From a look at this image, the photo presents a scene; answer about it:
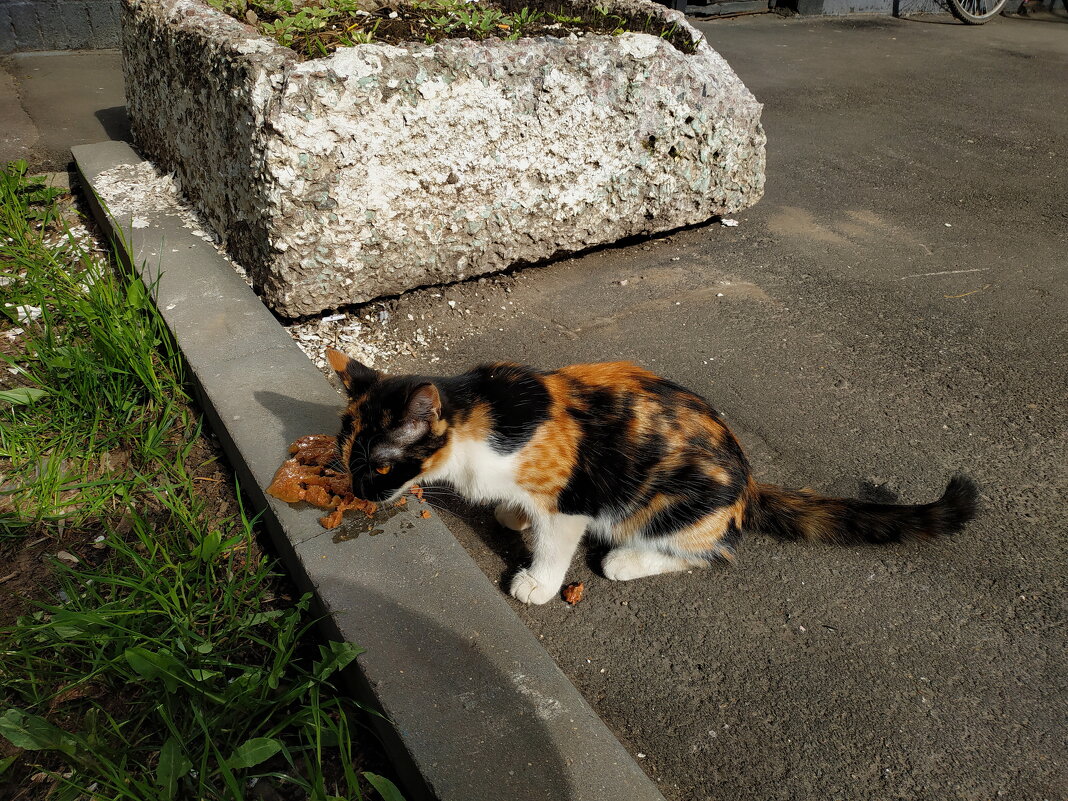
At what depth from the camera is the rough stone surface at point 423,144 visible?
3352 mm

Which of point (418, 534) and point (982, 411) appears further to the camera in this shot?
point (982, 411)

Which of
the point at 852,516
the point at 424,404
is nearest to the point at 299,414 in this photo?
the point at 424,404

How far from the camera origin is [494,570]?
2684 mm

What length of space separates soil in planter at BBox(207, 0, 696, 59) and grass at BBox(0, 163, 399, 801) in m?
1.63

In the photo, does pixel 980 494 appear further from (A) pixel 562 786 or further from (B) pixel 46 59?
(B) pixel 46 59

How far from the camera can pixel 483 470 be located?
7.77 ft

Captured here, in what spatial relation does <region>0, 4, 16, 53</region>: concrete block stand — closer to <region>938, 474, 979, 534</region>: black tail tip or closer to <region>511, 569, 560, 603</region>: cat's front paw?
<region>511, 569, 560, 603</region>: cat's front paw

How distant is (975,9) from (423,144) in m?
11.3

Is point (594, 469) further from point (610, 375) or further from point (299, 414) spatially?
point (299, 414)

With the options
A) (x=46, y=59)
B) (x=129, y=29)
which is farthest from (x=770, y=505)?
(x=46, y=59)

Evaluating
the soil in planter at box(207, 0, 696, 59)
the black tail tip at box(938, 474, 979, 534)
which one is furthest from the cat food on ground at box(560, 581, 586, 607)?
the soil in planter at box(207, 0, 696, 59)

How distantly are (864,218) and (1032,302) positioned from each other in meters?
1.29

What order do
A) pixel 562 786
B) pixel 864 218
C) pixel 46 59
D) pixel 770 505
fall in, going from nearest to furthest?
1. pixel 562 786
2. pixel 770 505
3. pixel 864 218
4. pixel 46 59

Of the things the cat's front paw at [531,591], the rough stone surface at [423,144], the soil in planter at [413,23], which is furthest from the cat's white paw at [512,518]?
the soil in planter at [413,23]
